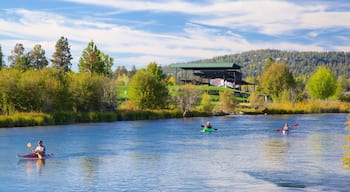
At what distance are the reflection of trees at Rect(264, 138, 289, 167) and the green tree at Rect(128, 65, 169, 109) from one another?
4749 centimetres

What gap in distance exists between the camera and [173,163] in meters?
37.9

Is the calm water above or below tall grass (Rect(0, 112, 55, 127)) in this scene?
below

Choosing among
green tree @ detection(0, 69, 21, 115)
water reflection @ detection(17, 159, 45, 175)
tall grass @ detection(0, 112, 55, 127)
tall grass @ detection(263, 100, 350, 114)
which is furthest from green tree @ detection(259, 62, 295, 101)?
water reflection @ detection(17, 159, 45, 175)

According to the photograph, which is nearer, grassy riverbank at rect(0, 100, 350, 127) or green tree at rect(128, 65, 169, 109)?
grassy riverbank at rect(0, 100, 350, 127)

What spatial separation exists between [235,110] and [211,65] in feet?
159

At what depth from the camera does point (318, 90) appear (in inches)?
5901

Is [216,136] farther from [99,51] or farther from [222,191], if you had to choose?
[99,51]

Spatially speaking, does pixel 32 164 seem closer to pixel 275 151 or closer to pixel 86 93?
pixel 275 151

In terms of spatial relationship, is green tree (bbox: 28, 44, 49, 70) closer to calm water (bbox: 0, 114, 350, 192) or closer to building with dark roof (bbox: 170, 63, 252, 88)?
building with dark roof (bbox: 170, 63, 252, 88)

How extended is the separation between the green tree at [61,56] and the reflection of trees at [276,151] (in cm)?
9901

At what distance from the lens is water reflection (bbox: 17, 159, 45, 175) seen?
35.4 m

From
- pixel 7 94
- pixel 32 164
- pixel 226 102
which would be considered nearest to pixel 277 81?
pixel 226 102

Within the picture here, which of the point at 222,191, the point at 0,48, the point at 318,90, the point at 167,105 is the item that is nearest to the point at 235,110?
the point at 167,105

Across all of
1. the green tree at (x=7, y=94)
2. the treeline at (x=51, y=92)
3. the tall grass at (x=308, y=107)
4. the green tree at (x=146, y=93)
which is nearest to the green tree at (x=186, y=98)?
the green tree at (x=146, y=93)
